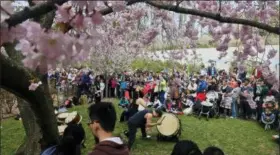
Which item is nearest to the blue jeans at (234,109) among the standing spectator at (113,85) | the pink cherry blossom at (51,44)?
the standing spectator at (113,85)

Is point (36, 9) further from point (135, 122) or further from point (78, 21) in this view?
point (135, 122)

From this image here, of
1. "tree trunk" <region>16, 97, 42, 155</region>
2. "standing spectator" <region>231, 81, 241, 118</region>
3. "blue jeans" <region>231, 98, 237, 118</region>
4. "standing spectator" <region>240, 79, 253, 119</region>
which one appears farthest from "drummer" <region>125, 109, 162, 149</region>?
"blue jeans" <region>231, 98, 237, 118</region>

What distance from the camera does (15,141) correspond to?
11375 mm

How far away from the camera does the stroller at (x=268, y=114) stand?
12398 millimetres

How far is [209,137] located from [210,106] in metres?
3.11

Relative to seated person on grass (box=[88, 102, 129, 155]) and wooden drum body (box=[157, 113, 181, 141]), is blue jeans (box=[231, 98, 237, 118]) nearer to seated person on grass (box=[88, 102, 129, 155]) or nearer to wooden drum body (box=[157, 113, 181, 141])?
wooden drum body (box=[157, 113, 181, 141])

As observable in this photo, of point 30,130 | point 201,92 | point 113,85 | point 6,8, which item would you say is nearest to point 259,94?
point 201,92

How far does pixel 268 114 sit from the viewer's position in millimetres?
12734

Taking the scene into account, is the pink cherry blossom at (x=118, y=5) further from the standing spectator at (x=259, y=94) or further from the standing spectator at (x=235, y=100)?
the standing spectator at (x=235, y=100)

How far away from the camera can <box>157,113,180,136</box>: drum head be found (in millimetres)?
10884

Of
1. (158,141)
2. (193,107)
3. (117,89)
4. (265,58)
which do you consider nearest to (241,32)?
(265,58)

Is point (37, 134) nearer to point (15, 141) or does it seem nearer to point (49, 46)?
point (49, 46)

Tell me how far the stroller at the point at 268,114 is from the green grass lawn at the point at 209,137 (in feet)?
0.87

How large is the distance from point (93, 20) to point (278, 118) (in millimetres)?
11794
